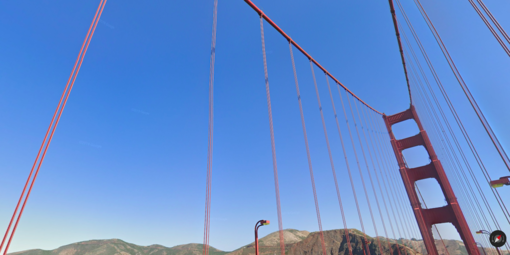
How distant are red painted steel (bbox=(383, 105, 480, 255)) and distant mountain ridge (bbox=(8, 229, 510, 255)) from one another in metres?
2.23

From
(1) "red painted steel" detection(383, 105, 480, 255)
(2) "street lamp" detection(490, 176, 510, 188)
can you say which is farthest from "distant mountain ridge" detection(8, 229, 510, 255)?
(2) "street lamp" detection(490, 176, 510, 188)

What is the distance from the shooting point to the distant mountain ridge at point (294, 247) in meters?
59.0

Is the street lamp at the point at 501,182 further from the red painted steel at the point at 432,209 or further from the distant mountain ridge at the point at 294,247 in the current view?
the distant mountain ridge at the point at 294,247

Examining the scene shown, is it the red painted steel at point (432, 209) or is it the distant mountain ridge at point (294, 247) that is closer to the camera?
the red painted steel at point (432, 209)

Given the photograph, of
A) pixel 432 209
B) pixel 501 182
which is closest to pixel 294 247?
pixel 432 209

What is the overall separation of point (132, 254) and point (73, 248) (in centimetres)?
4430

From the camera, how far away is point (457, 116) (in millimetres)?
8500

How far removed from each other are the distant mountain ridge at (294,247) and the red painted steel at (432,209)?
2.23 m

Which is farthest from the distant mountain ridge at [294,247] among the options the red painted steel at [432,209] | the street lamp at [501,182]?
the street lamp at [501,182]

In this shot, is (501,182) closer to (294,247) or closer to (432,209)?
(432,209)

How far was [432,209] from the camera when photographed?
55.5 ft

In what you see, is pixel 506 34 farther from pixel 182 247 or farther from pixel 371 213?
pixel 182 247

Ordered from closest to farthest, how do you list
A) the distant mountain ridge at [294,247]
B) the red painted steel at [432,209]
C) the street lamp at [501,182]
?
the street lamp at [501,182] → the red painted steel at [432,209] → the distant mountain ridge at [294,247]

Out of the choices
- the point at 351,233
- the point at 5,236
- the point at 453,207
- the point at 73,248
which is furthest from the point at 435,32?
the point at 73,248
